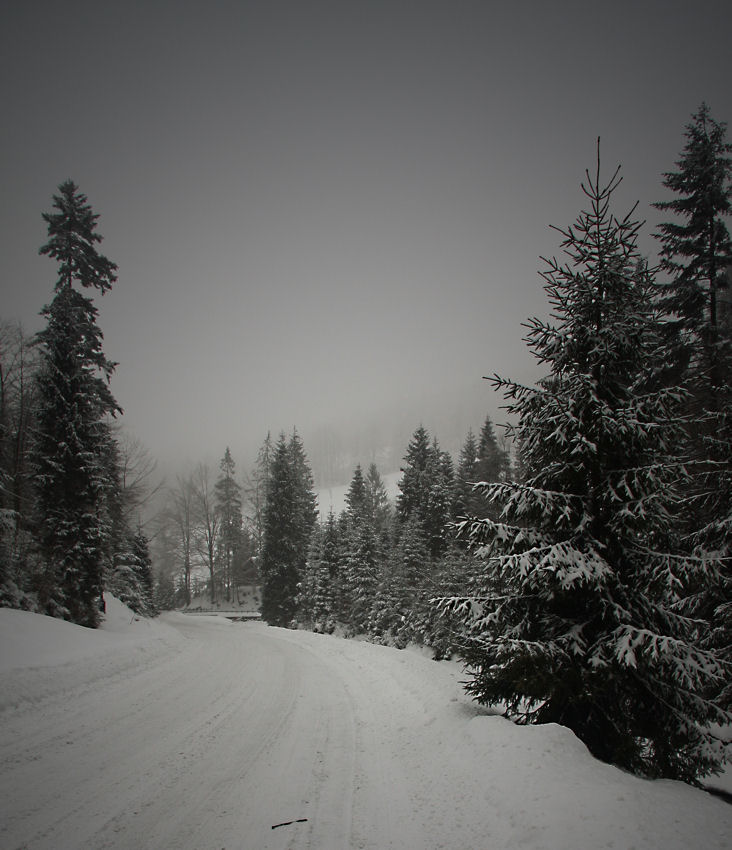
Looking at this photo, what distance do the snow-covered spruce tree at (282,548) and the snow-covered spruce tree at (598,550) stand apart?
Answer: 29.0 metres

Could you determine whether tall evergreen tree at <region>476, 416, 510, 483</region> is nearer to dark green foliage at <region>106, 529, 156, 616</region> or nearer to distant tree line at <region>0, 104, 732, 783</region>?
distant tree line at <region>0, 104, 732, 783</region>

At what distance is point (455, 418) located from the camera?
481ft

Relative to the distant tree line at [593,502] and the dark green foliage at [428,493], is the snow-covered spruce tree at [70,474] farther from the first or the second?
the dark green foliage at [428,493]

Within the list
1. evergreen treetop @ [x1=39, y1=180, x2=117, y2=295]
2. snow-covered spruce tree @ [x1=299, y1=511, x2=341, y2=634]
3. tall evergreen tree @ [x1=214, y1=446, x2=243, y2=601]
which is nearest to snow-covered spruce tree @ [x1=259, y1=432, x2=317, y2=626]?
snow-covered spruce tree @ [x1=299, y1=511, x2=341, y2=634]

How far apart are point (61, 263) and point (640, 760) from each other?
26011 millimetres

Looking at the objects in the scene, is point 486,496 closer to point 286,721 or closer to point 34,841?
point 286,721

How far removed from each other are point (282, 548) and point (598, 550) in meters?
31.8

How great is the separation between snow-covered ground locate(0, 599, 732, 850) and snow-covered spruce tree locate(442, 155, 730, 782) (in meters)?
1.07

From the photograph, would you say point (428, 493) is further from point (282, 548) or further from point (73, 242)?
point (73, 242)

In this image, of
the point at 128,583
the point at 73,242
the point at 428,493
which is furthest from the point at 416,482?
the point at 73,242

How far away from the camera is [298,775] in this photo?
5.32 meters

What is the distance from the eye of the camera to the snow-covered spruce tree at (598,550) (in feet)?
17.8

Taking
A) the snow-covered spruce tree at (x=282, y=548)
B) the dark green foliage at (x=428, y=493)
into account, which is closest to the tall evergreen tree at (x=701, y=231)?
the dark green foliage at (x=428, y=493)

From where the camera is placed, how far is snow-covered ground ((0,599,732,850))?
12.6 ft
